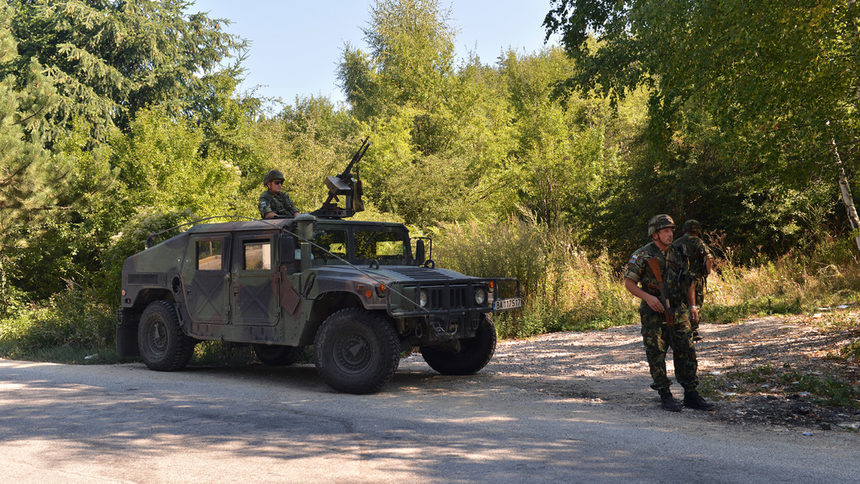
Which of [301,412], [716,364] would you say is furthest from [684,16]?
[301,412]

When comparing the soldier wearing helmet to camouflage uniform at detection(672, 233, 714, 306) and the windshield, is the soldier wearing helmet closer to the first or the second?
the windshield

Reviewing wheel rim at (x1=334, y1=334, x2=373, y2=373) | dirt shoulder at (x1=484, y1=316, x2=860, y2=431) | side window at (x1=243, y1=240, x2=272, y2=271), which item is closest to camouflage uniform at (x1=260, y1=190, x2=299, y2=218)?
side window at (x1=243, y1=240, x2=272, y2=271)

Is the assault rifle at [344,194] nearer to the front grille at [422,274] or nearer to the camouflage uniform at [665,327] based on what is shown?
the front grille at [422,274]

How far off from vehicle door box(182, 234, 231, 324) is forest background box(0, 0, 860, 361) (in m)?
3.57

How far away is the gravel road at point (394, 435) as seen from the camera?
4535 mm

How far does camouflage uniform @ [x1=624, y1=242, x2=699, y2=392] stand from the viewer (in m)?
6.39

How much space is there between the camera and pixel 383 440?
5.35 m

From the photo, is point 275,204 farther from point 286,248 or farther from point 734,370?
point 734,370

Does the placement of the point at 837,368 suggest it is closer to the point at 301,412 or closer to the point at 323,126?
the point at 301,412

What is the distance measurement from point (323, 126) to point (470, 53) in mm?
8553

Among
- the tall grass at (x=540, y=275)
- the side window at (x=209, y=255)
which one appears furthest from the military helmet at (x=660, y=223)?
the tall grass at (x=540, y=275)

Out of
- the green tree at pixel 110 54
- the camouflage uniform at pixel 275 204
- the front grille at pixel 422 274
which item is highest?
the green tree at pixel 110 54

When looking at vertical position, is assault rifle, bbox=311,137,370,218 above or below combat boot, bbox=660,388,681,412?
above

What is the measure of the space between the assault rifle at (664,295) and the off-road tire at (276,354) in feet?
17.5
